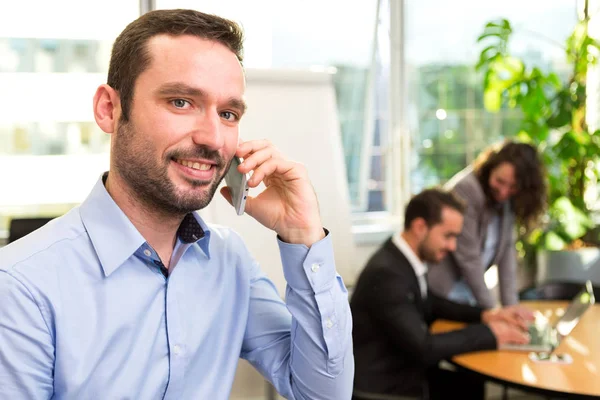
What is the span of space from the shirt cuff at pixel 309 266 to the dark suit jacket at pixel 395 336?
1245 mm

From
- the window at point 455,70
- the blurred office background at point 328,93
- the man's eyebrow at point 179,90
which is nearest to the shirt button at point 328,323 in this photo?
the man's eyebrow at point 179,90

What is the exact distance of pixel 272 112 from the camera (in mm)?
3566

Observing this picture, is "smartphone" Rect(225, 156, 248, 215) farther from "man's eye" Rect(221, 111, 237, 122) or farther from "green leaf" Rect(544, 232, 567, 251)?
"green leaf" Rect(544, 232, 567, 251)

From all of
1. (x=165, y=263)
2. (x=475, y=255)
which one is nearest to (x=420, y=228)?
(x=475, y=255)

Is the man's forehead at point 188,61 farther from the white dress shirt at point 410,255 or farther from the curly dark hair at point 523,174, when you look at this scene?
the curly dark hair at point 523,174

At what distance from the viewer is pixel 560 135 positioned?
4.69 m

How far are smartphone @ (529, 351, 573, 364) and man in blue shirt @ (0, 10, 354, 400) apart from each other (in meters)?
1.31

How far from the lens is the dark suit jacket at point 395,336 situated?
2.50 metres

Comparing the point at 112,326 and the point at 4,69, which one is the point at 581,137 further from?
the point at 112,326

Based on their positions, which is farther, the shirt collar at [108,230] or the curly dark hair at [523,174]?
the curly dark hair at [523,174]

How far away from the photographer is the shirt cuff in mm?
1325

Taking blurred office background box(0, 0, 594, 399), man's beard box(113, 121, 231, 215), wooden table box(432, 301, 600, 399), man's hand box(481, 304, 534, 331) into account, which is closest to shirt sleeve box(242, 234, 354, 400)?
man's beard box(113, 121, 231, 215)

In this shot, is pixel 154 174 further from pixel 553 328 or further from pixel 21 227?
pixel 553 328

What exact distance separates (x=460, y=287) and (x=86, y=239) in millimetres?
2565
